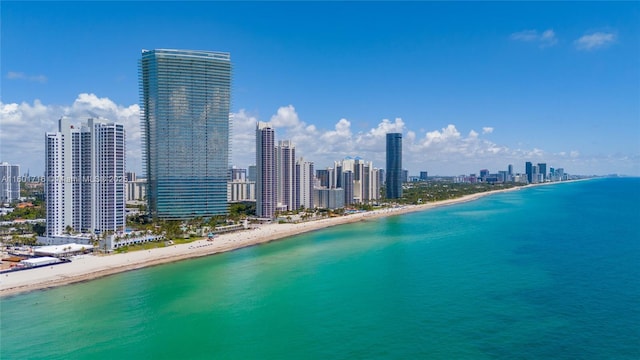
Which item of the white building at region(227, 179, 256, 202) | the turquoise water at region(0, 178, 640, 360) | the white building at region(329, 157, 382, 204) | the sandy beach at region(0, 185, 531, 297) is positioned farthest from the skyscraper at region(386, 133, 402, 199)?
the turquoise water at region(0, 178, 640, 360)

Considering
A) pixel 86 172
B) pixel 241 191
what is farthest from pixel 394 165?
pixel 86 172

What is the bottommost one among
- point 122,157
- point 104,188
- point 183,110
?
point 104,188

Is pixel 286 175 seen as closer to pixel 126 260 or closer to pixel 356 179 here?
pixel 356 179

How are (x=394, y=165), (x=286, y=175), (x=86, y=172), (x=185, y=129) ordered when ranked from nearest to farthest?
(x=86, y=172), (x=185, y=129), (x=286, y=175), (x=394, y=165)

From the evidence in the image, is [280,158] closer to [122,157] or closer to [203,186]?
[203,186]

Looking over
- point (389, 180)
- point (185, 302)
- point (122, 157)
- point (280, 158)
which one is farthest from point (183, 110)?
point (389, 180)

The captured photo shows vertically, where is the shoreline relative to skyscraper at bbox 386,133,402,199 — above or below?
below

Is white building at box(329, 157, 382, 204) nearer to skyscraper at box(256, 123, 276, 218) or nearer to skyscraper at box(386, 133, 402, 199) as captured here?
skyscraper at box(386, 133, 402, 199)
